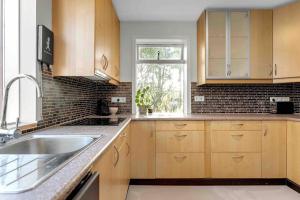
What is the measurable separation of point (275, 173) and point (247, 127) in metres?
0.65

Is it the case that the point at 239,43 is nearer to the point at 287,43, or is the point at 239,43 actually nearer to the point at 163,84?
the point at 287,43

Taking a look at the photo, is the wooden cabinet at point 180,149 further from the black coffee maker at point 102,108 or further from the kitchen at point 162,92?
the black coffee maker at point 102,108

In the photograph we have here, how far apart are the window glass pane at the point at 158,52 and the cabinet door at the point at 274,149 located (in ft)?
5.30

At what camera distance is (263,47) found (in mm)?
3512

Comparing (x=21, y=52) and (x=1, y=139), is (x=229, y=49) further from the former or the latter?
(x=1, y=139)

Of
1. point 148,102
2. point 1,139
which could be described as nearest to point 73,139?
point 1,139

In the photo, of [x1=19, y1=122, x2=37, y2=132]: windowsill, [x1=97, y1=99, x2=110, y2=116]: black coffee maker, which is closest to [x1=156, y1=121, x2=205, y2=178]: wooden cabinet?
[x1=97, y1=99, x2=110, y2=116]: black coffee maker

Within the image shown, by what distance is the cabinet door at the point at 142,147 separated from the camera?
3.33m

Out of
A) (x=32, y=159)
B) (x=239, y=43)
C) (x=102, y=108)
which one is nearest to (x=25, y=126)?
(x=32, y=159)

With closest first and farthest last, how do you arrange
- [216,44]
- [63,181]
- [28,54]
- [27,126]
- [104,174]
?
1. [63,181]
2. [104,174]
3. [27,126]
4. [28,54]
5. [216,44]

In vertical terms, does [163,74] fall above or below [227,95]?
above

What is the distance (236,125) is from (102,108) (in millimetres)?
1741

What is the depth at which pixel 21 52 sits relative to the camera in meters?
1.94

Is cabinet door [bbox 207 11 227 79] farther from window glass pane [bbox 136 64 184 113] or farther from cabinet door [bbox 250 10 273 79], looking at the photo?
window glass pane [bbox 136 64 184 113]
